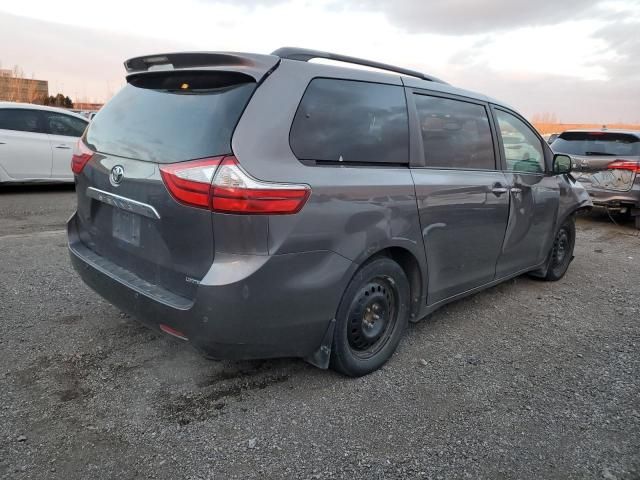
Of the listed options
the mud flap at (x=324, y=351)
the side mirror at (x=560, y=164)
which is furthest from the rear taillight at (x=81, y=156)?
the side mirror at (x=560, y=164)

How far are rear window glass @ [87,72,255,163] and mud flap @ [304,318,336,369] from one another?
3.57ft

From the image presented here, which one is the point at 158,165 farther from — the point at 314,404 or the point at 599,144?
the point at 599,144

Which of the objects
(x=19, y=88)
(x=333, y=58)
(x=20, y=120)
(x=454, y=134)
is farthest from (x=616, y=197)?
(x=19, y=88)

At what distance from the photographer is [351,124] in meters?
2.77

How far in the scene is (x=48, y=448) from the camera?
2279mm

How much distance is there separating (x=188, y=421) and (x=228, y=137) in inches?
56.8

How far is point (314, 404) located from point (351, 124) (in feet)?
5.15

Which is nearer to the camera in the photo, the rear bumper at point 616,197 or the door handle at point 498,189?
the door handle at point 498,189

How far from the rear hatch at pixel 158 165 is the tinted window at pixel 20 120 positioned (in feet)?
21.6

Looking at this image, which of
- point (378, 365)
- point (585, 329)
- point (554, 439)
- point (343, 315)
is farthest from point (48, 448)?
point (585, 329)

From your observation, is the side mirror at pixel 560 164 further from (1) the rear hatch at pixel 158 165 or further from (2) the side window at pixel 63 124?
(2) the side window at pixel 63 124

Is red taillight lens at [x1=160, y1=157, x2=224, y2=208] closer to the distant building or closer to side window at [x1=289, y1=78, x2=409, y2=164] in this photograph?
side window at [x1=289, y1=78, x2=409, y2=164]

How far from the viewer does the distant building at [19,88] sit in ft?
86.6

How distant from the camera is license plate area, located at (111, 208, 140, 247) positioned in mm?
2650
